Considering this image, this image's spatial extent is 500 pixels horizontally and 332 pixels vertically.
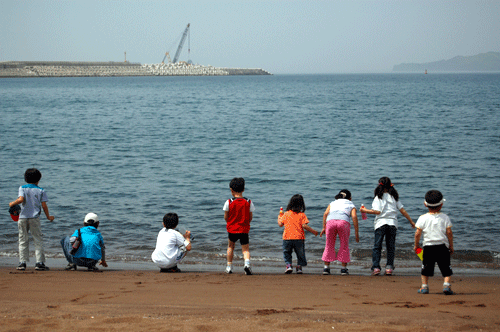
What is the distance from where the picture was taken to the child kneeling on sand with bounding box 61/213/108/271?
7668mm

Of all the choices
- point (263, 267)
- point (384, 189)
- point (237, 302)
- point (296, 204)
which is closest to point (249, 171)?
point (263, 267)

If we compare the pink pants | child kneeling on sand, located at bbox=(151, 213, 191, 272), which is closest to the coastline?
the pink pants

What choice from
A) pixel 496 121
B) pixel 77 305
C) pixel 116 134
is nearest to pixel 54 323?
pixel 77 305

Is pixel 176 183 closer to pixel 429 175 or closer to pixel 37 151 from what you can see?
pixel 429 175

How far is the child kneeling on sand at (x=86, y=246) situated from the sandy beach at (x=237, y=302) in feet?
0.84

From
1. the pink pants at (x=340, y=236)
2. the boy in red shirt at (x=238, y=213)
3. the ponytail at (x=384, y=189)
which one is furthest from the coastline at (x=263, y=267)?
the ponytail at (x=384, y=189)

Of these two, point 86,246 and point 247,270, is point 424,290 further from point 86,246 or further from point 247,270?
point 86,246

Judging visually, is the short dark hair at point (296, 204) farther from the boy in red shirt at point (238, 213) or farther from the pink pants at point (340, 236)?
the boy in red shirt at point (238, 213)

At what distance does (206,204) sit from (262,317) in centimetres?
991

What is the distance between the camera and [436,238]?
630 cm

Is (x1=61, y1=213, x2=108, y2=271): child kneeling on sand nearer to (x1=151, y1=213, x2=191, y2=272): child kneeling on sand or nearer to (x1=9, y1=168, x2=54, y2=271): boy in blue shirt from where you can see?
(x1=9, y1=168, x2=54, y2=271): boy in blue shirt

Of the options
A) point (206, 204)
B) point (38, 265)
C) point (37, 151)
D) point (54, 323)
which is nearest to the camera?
point (54, 323)

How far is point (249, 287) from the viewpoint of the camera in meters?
6.76

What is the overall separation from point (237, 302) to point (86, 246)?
9.82ft
